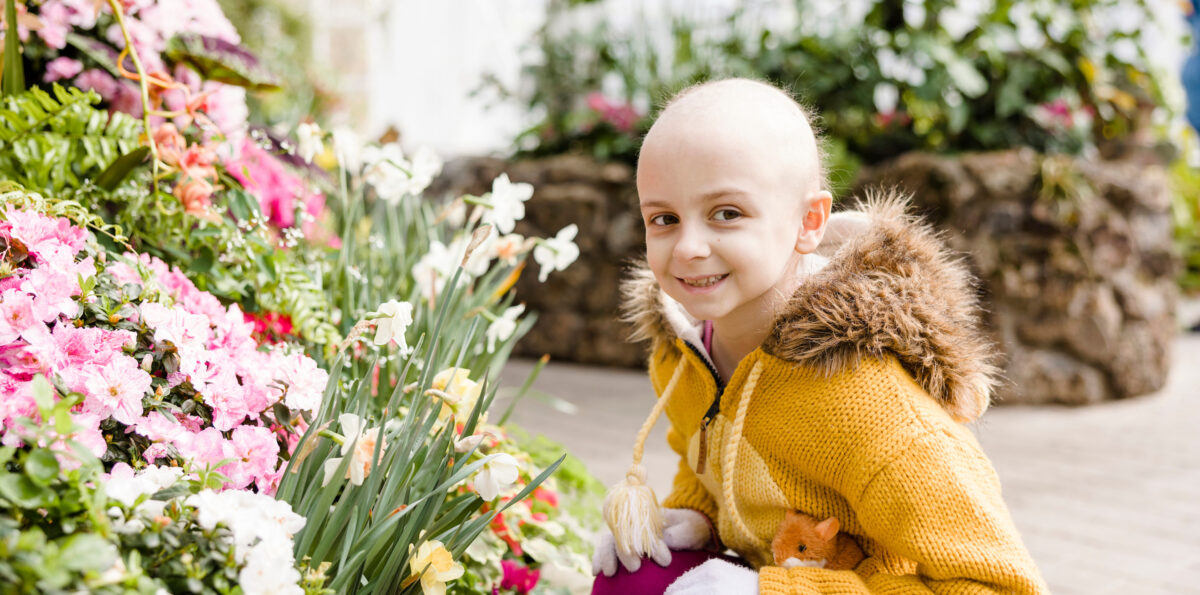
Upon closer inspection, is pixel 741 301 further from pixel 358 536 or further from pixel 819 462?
pixel 358 536

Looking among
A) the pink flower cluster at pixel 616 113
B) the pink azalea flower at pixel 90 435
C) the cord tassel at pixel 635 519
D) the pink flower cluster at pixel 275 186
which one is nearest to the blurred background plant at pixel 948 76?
the pink flower cluster at pixel 616 113

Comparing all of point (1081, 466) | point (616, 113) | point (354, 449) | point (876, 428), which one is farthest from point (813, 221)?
point (616, 113)

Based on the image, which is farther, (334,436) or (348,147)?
(348,147)

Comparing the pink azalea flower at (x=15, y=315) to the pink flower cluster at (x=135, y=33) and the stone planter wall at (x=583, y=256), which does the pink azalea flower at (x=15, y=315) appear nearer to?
the pink flower cluster at (x=135, y=33)

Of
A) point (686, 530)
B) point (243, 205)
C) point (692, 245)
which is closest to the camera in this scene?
point (692, 245)

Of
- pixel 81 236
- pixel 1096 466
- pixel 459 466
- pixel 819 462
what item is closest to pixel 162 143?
pixel 81 236

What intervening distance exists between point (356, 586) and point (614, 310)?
4.13 m

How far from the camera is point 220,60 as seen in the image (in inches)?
78.4

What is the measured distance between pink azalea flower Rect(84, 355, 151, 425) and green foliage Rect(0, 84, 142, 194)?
0.68 meters

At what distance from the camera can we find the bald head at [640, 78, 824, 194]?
3.81 feet

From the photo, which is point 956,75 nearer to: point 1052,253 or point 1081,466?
point 1052,253

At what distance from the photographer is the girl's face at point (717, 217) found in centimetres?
116

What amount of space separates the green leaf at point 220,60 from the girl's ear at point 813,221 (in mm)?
1346

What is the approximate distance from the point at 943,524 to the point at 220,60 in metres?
1.77
